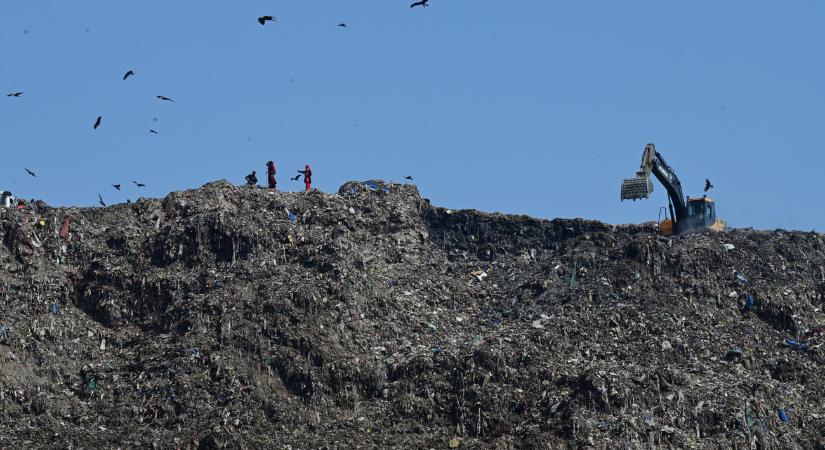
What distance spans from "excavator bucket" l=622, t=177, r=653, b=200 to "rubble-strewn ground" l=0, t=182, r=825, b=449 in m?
0.93

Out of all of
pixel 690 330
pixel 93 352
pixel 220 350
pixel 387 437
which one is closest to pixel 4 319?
pixel 93 352

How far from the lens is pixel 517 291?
34.1 meters

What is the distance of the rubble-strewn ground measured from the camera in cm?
2859

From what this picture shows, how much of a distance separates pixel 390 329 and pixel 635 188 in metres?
6.80

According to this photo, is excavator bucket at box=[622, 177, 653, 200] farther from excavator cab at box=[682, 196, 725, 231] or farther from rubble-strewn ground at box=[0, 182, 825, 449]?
excavator cab at box=[682, 196, 725, 231]

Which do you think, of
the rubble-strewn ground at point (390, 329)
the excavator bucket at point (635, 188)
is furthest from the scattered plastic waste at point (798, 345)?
the excavator bucket at point (635, 188)

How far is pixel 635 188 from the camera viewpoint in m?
35.2

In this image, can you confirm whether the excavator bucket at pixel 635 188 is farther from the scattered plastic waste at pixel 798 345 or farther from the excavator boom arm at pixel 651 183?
the scattered plastic waste at pixel 798 345

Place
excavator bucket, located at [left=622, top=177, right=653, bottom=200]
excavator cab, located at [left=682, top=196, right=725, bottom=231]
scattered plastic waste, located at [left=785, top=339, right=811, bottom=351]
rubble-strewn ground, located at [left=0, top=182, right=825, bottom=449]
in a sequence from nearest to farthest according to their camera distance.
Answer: rubble-strewn ground, located at [left=0, top=182, right=825, bottom=449], scattered plastic waste, located at [left=785, top=339, right=811, bottom=351], excavator bucket, located at [left=622, top=177, right=653, bottom=200], excavator cab, located at [left=682, top=196, right=725, bottom=231]

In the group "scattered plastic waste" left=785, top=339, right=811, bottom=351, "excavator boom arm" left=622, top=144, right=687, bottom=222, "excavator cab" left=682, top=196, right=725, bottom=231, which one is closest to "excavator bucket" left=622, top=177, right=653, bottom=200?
"excavator boom arm" left=622, top=144, right=687, bottom=222

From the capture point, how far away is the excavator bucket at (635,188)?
1388 inches

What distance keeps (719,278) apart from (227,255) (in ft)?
32.2

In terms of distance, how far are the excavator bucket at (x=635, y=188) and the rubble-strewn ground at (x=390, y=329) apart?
93cm

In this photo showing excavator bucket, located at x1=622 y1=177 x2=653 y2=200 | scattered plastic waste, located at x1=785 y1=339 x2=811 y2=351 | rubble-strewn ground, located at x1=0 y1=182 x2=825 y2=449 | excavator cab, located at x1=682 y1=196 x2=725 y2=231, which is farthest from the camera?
excavator cab, located at x1=682 y1=196 x2=725 y2=231
